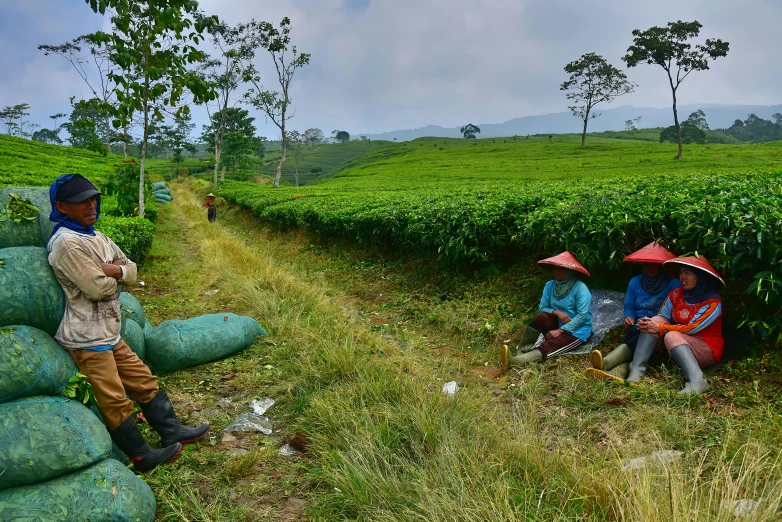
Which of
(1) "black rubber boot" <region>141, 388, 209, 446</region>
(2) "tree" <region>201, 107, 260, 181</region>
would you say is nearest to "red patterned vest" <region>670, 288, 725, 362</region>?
(1) "black rubber boot" <region>141, 388, 209, 446</region>

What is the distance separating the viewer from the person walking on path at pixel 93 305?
2.77 m

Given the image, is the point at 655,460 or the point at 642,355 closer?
the point at 655,460

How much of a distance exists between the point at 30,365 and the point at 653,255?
4.86 m

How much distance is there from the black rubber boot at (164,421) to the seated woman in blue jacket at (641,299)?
341 cm

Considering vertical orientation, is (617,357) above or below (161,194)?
below

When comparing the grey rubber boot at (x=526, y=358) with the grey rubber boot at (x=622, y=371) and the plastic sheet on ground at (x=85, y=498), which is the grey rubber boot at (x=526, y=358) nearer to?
the grey rubber boot at (x=622, y=371)

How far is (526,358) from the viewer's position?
4613 millimetres

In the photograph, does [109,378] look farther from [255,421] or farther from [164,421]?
[255,421]

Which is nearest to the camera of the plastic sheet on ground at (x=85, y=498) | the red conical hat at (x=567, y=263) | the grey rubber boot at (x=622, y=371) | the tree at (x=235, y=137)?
the plastic sheet on ground at (x=85, y=498)

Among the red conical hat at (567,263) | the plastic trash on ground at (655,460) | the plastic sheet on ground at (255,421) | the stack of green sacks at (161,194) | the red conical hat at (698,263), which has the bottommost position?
the plastic sheet on ground at (255,421)

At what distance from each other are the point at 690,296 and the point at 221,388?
13.8 feet

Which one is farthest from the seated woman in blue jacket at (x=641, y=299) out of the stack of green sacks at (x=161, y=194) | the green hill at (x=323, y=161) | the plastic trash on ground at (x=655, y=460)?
the green hill at (x=323, y=161)

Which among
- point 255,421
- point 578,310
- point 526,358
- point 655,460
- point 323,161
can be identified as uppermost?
point 323,161

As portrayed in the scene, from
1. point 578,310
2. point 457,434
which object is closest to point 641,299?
point 578,310
